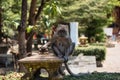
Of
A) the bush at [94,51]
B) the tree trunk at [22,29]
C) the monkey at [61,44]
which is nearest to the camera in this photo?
the monkey at [61,44]

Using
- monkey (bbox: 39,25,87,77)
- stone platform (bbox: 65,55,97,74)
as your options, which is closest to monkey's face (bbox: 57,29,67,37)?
monkey (bbox: 39,25,87,77)

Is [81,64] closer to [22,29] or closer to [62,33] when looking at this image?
[22,29]

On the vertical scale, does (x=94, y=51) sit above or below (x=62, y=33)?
below

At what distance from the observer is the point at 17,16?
65.6ft

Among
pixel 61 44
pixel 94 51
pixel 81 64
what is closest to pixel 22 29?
pixel 61 44

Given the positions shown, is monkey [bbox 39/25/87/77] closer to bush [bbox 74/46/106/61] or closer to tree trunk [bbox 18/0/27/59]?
tree trunk [bbox 18/0/27/59]

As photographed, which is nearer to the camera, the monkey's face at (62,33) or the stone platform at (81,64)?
the monkey's face at (62,33)

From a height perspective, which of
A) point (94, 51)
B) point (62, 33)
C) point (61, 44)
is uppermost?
point (62, 33)

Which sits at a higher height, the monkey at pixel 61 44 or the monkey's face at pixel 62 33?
the monkey's face at pixel 62 33

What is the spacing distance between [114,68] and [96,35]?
1014 cm

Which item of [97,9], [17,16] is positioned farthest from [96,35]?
[17,16]

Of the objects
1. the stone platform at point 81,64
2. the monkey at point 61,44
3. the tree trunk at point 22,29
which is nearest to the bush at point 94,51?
the stone platform at point 81,64

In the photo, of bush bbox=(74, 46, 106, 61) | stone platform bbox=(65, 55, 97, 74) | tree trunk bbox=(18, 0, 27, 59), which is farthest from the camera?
bush bbox=(74, 46, 106, 61)

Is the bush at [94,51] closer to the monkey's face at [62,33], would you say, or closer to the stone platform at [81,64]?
the stone platform at [81,64]
